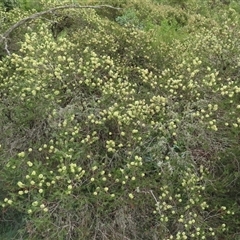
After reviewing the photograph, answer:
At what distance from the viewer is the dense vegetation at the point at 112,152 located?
11.0 ft

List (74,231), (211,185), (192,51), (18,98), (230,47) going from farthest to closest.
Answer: (192,51), (230,47), (18,98), (211,185), (74,231)

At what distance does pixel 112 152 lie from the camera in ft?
11.8

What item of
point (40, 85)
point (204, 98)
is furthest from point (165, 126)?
point (40, 85)

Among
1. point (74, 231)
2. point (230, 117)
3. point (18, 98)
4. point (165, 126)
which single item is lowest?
point (74, 231)

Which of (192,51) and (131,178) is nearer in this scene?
(131,178)

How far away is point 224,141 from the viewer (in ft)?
12.2

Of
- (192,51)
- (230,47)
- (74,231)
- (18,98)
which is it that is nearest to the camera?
(74,231)

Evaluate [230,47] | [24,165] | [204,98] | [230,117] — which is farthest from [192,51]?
[24,165]

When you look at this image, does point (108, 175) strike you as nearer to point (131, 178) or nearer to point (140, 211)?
point (131, 178)

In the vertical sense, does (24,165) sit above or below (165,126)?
below

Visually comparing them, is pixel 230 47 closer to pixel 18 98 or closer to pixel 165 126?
pixel 165 126

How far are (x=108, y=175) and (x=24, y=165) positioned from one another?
0.72 m

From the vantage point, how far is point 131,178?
3404mm

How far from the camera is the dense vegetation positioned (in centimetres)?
336
